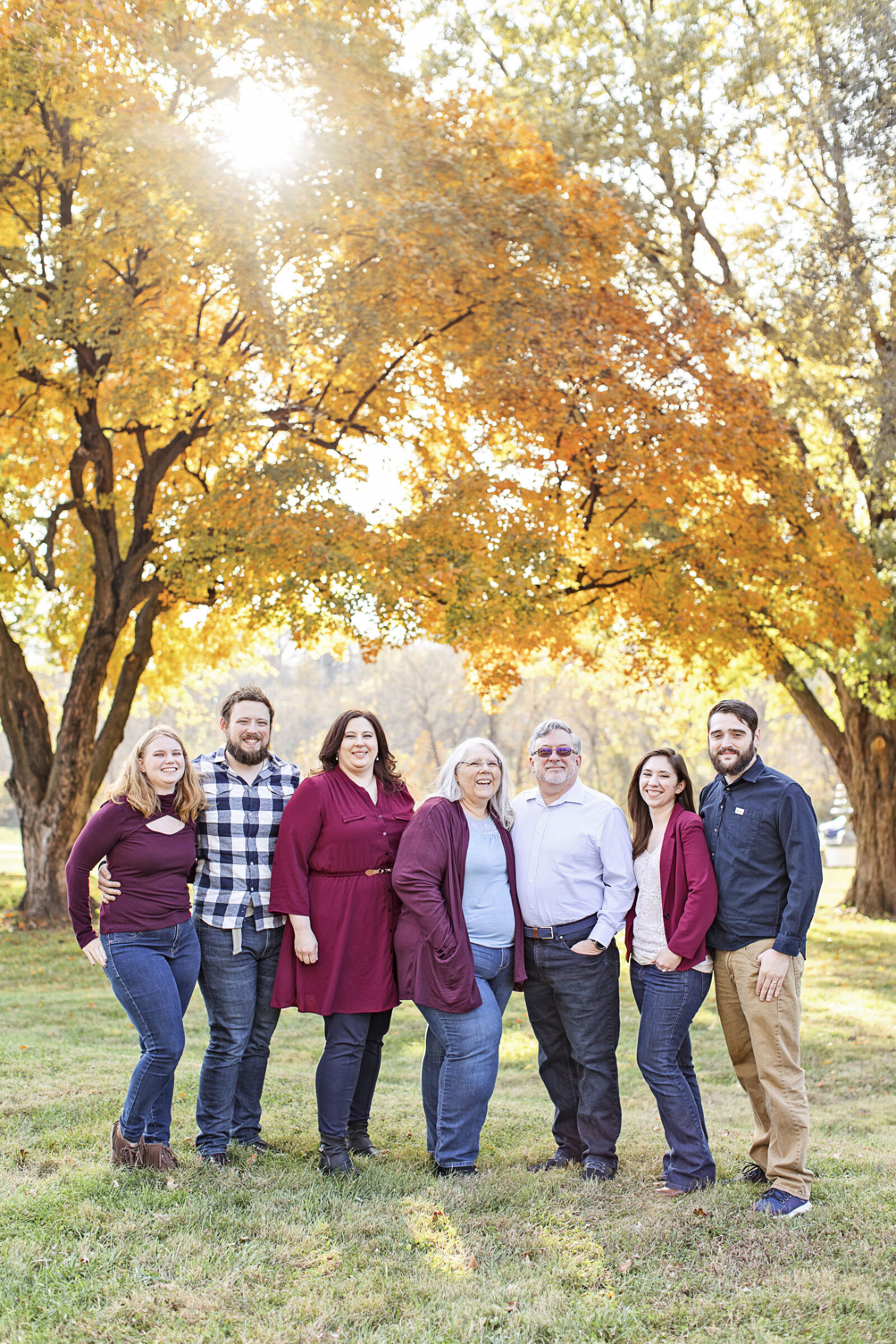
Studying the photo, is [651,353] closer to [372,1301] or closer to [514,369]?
[514,369]

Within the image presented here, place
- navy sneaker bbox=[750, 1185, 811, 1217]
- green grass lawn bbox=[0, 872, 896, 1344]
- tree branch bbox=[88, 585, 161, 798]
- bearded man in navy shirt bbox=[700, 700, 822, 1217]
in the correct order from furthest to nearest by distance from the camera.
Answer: tree branch bbox=[88, 585, 161, 798] → bearded man in navy shirt bbox=[700, 700, 822, 1217] → navy sneaker bbox=[750, 1185, 811, 1217] → green grass lawn bbox=[0, 872, 896, 1344]

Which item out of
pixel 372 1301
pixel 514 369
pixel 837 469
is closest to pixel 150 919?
pixel 372 1301

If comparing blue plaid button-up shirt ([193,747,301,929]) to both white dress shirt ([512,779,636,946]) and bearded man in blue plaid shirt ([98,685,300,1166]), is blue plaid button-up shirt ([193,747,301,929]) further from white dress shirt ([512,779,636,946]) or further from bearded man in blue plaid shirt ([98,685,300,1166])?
white dress shirt ([512,779,636,946])

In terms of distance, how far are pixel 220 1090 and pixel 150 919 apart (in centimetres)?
89

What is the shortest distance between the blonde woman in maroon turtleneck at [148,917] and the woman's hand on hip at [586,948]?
1651 mm

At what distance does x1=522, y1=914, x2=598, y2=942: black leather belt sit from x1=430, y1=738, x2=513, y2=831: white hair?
0.48 meters

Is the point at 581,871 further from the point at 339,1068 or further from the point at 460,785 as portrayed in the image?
the point at 339,1068

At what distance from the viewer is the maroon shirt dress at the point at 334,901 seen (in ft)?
15.2

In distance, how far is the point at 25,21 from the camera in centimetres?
957

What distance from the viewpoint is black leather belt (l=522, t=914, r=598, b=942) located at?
4668 mm

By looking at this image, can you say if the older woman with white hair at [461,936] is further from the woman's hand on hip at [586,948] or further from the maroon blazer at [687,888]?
the maroon blazer at [687,888]

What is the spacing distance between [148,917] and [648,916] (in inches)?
84.3

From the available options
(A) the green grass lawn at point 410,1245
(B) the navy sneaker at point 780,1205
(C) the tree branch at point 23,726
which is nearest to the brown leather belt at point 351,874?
(A) the green grass lawn at point 410,1245

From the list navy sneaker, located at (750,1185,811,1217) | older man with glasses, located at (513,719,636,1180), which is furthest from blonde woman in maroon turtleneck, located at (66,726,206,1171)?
navy sneaker, located at (750,1185,811,1217)
